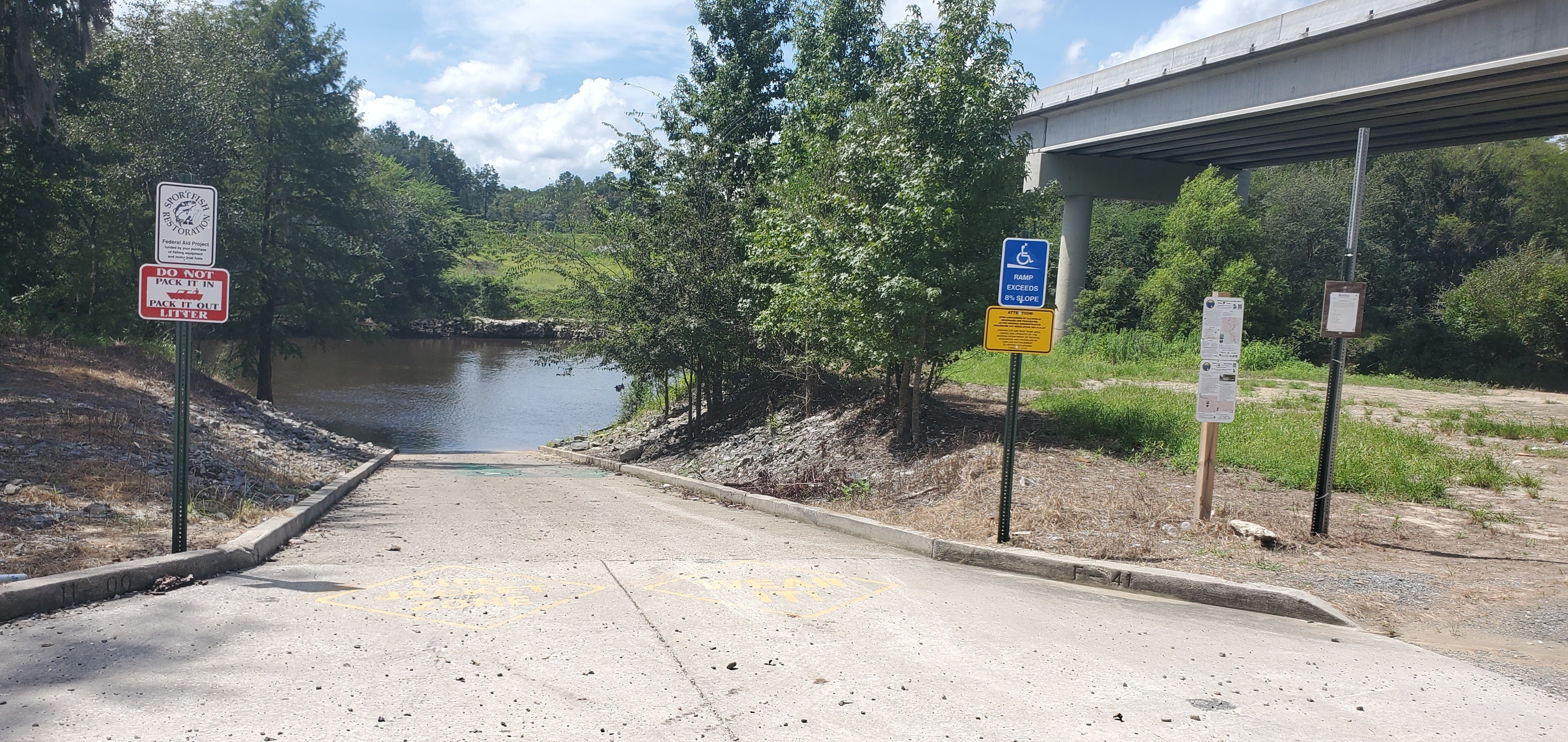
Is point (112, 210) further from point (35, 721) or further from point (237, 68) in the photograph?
point (35, 721)

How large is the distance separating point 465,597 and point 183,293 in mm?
3051

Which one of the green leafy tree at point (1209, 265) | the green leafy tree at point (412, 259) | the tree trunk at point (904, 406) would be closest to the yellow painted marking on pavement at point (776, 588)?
the tree trunk at point (904, 406)

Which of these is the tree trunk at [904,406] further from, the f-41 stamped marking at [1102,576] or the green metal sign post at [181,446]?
the green metal sign post at [181,446]

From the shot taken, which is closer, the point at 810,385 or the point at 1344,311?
the point at 1344,311

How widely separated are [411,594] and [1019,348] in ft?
17.3

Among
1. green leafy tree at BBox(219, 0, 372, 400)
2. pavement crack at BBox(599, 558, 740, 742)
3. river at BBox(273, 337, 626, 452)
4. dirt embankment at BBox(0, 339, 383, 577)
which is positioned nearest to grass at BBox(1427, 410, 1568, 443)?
pavement crack at BBox(599, 558, 740, 742)

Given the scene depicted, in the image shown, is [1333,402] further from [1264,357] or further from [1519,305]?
[1519,305]

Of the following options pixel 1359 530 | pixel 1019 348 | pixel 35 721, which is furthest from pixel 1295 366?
pixel 35 721

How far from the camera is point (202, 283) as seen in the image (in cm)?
707

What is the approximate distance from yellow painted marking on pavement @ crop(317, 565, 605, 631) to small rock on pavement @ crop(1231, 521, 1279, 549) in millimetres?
5612

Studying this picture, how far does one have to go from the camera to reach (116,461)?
405 inches

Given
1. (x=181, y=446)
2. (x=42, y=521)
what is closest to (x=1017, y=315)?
(x=181, y=446)

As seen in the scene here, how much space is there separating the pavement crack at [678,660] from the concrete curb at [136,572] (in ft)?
9.52

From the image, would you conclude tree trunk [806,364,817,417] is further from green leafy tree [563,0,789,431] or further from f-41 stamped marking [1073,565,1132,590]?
f-41 stamped marking [1073,565,1132,590]
